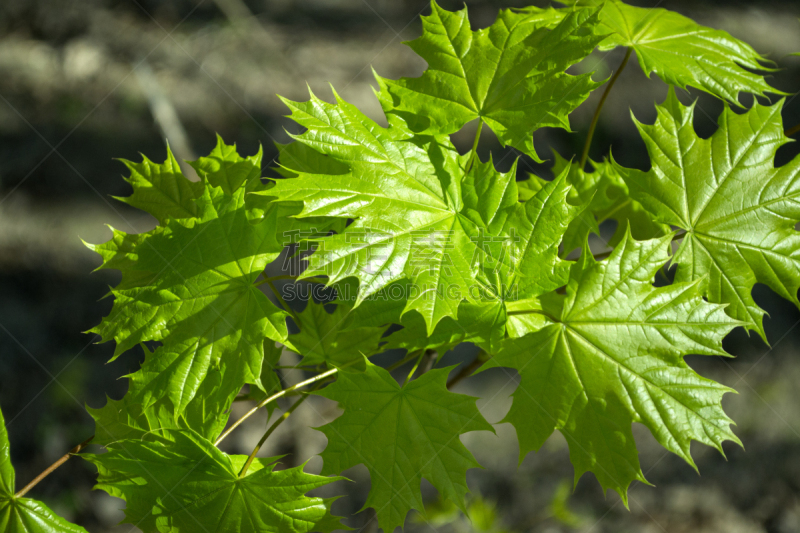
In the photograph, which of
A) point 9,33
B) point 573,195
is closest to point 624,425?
point 573,195

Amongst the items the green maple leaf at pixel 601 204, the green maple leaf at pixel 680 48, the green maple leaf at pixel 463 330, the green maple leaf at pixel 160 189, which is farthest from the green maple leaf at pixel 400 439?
the green maple leaf at pixel 680 48

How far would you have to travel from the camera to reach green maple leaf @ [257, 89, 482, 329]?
0.59m

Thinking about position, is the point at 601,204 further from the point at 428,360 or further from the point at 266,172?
the point at 266,172

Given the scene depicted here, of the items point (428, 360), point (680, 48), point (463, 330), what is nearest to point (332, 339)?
point (428, 360)

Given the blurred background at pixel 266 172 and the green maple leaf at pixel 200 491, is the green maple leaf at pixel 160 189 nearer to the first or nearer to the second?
the green maple leaf at pixel 200 491

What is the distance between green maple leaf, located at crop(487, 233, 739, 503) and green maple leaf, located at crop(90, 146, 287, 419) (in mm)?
326

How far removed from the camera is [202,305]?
26.4 inches

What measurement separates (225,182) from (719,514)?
7.53 feet

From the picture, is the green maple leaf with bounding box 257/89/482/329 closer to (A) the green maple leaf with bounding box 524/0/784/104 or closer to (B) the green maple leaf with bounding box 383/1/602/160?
(B) the green maple leaf with bounding box 383/1/602/160

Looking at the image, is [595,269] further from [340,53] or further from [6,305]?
[6,305]

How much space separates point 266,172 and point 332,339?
1447 millimetres

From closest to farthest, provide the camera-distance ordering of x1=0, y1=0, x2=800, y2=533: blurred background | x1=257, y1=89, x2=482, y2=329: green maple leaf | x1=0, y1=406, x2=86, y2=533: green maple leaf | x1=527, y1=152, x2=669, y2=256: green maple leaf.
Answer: x1=257, y1=89, x2=482, y2=329: green maple leaf → x1=0, y1=406, x2=86, y2=533: green maple leaf → x1=527, y1=152, x2=669, y2=256: green maple leaf → x1=0, y1=0, x2=800, y2=533: blurred background

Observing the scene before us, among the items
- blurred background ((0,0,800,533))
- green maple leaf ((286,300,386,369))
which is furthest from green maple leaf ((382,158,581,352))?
blurred background ((0,0,800,533))

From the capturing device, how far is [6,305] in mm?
2203
